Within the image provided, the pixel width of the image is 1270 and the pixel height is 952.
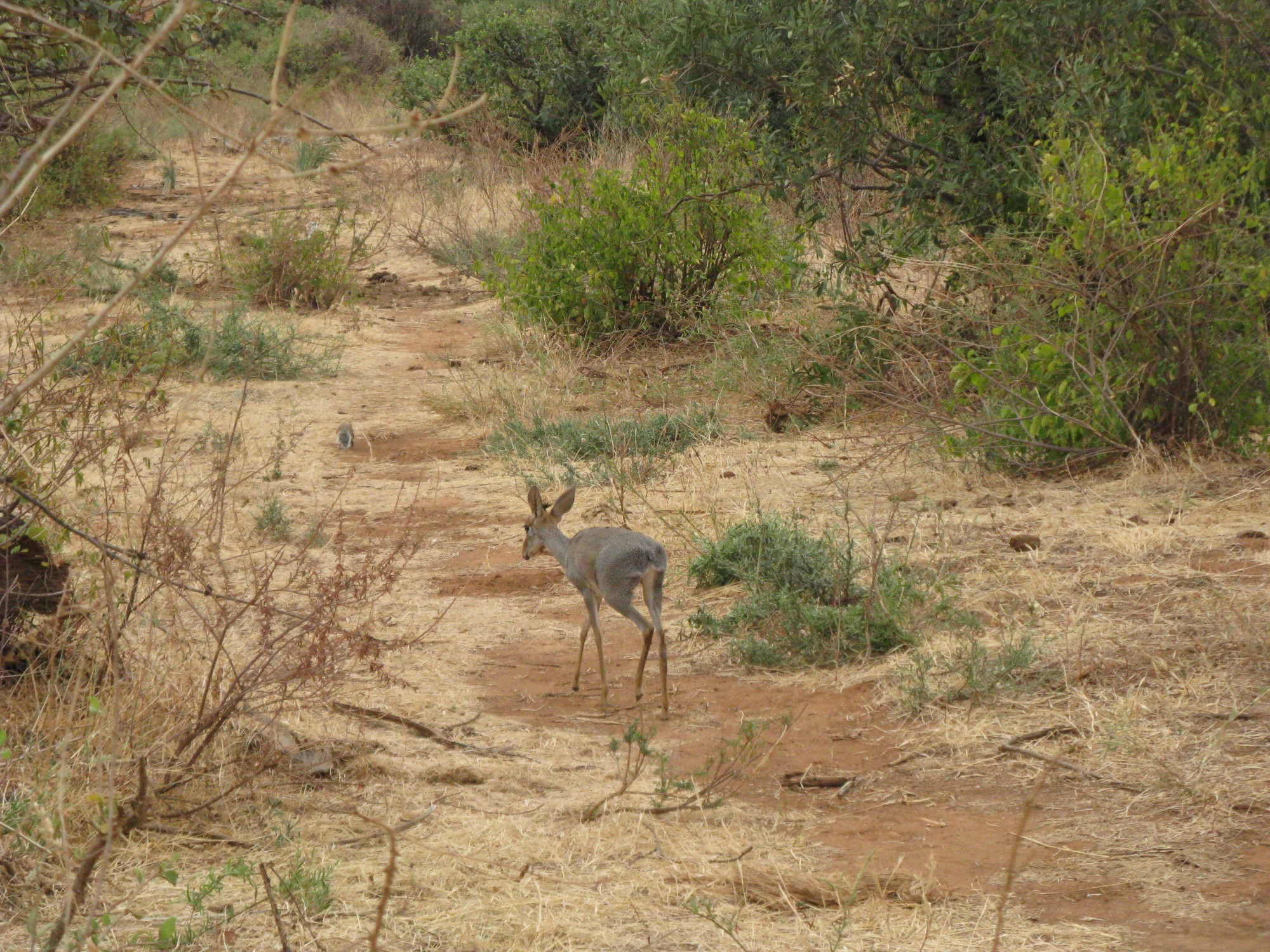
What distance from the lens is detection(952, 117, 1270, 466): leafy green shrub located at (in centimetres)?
665

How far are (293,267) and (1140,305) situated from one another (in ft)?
28.5

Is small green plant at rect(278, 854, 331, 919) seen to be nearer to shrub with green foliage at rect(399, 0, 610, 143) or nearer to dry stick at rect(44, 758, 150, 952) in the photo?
dry stick at rect(44, 758, 150, 952)

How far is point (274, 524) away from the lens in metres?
7.17

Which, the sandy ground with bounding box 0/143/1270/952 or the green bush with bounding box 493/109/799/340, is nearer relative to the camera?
the sandy ground with bounding box 0/143/1270/952

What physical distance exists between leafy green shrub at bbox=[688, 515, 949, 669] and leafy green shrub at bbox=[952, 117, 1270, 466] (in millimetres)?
1509

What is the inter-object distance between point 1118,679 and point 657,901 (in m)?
2.13

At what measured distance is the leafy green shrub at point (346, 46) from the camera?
27000 mm

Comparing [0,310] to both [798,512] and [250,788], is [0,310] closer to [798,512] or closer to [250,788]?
[798,512]

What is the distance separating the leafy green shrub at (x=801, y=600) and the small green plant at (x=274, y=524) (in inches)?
85.8

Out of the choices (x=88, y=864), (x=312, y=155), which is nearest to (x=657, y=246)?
(x=312, y=155)

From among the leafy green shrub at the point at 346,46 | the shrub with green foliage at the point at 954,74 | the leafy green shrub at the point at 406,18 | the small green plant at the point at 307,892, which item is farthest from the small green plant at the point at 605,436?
the leafy green shrub at the point at 406,18

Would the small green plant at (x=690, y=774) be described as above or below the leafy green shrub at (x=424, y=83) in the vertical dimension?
below

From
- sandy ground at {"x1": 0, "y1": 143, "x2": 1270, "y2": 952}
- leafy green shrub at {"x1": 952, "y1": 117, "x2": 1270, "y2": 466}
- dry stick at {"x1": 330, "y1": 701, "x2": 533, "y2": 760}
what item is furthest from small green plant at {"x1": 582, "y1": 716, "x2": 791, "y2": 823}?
leafy green shrub at {"x1": 952, "y1": 117, "x2": 1270, "y2": 466}

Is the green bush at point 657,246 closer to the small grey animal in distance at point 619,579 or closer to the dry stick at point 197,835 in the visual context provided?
the small grey animal in distance at point 619,579
